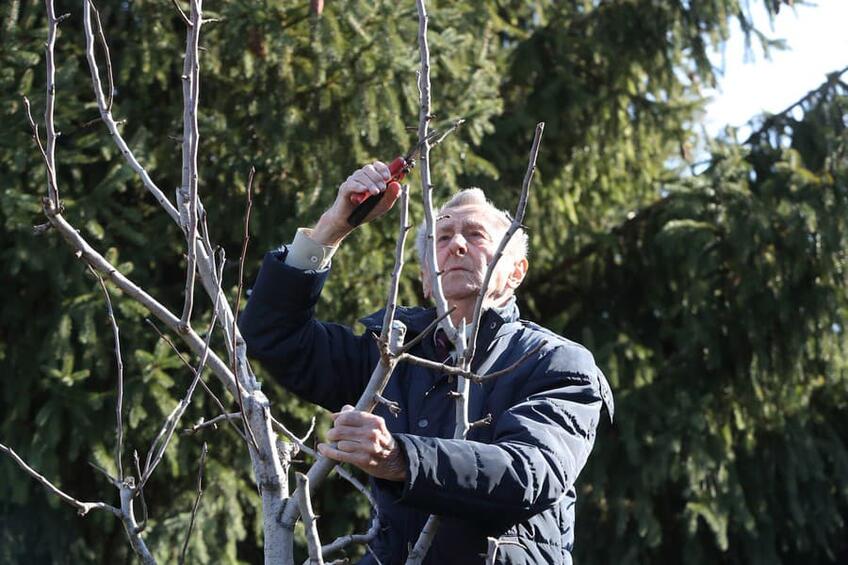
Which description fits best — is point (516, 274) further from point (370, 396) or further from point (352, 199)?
point (370, 396)

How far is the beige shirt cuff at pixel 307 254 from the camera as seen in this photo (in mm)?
2488

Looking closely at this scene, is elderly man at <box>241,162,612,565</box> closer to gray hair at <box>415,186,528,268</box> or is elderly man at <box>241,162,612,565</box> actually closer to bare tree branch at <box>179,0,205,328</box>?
gray hair at <box>415,186,528,268</box>

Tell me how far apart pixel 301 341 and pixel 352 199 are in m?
0.42

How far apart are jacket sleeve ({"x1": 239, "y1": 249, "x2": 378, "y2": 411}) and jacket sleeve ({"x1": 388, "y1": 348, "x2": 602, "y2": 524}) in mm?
532

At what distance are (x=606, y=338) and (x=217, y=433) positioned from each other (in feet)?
7.18

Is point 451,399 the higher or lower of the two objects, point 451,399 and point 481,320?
the lower

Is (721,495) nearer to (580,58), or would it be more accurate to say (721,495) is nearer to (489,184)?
(489,184)

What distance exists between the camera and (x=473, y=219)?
105 inches

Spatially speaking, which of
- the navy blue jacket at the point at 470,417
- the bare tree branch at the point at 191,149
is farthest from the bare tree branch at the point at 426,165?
the bare tree branch at the point at 191,149

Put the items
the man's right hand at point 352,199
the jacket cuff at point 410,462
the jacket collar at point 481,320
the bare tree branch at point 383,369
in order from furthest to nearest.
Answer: the jacket collar at point 481,320, the man's right hand at point 352,199, the jacket cuff at point 410,462, the bare tree branch at point 383,369

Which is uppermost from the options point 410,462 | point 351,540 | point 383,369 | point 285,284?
point 285,284

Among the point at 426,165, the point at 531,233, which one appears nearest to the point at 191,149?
the point at 426,165

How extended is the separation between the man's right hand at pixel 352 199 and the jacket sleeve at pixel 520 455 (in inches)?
17.8

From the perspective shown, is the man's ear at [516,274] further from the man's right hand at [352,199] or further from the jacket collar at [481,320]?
the man's right hand at [352,199]
